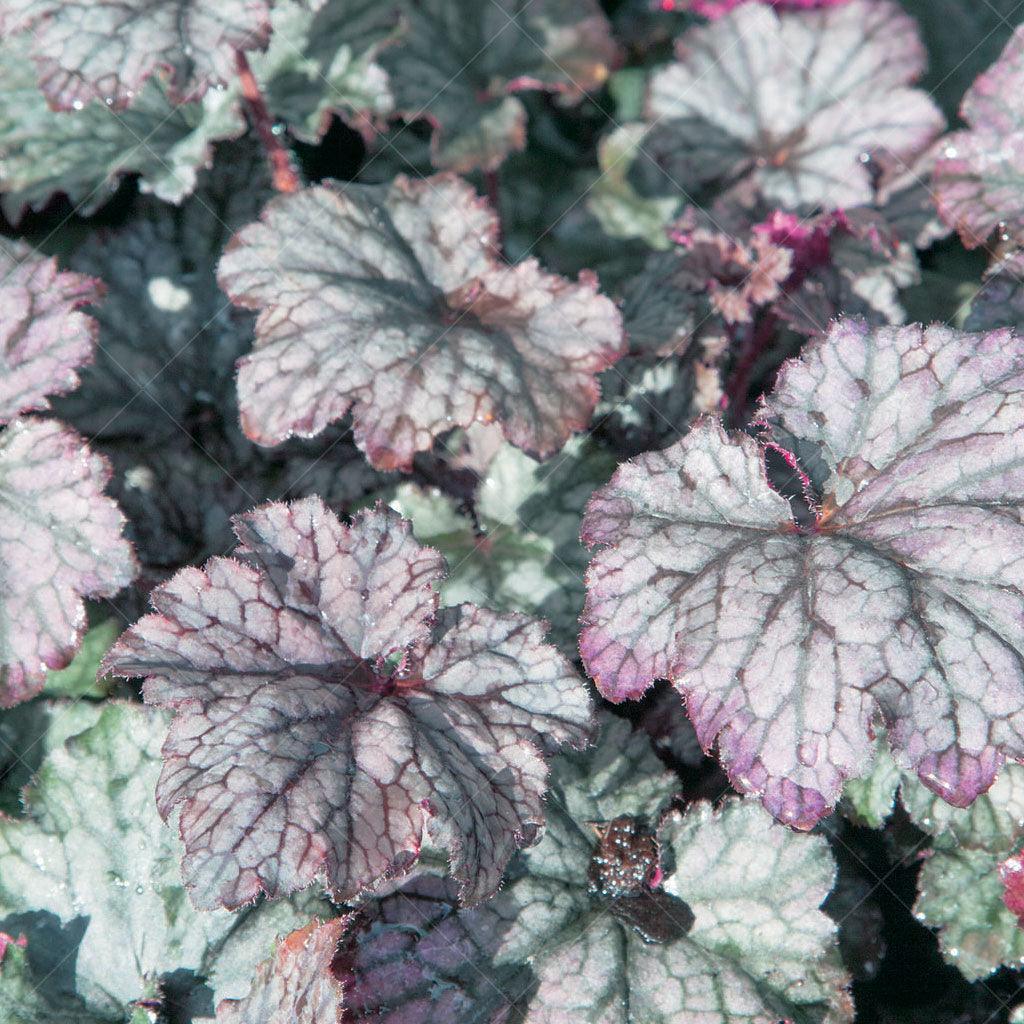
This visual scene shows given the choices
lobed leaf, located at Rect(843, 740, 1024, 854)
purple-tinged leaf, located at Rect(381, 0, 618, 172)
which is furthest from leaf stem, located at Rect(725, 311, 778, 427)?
lobed leaf, located at Rect(843, 740, 1024, 854)

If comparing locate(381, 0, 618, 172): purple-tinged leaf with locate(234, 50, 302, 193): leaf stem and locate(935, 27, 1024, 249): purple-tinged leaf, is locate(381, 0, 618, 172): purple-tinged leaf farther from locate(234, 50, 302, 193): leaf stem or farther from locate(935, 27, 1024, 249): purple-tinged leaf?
locate(935, 27, 1024, 249): purple-tinged leaf

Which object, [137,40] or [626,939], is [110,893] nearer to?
[626,939]

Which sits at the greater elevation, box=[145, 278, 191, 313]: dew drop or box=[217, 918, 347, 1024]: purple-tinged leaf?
box=[145, 278, 191, 313]: dew drop

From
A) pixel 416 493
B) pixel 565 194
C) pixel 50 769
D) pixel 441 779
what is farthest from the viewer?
pixel 565 194

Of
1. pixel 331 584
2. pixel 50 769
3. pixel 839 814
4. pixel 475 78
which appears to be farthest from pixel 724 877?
pixel 475 78

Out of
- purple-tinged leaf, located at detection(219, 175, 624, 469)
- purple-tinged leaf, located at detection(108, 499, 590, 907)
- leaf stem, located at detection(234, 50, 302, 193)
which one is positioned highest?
leaf stem, located at detection(234, 50, 302, 193)

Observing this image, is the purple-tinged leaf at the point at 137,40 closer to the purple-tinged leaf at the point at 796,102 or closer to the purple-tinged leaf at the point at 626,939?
the purple-tinged leaf at the point at 796,102

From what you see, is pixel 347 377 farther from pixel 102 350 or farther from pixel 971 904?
pixel 971 904

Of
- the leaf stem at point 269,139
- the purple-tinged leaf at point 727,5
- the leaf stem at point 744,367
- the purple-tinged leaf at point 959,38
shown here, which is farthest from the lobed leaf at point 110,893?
the purple-tinged leaf at point 959,38
